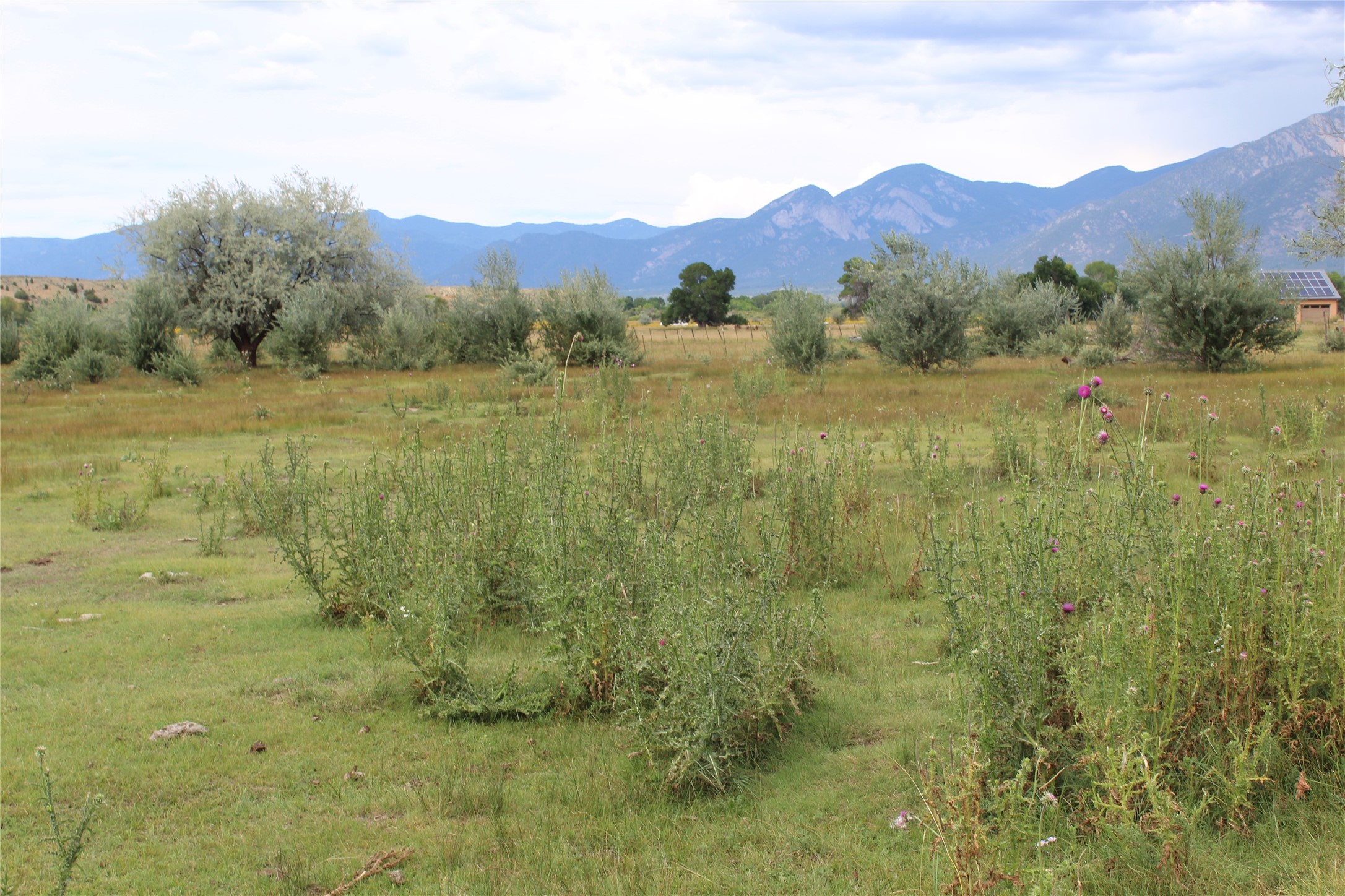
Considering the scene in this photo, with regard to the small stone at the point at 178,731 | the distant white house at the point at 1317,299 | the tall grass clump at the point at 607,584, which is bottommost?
the small stone at the point at 178,731

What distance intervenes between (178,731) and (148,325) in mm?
28123

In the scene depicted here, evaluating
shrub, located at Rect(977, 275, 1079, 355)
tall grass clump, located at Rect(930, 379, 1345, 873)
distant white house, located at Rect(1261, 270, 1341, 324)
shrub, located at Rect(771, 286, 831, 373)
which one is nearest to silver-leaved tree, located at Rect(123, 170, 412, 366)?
shrub, located at Rect(771, 286, 831, 373)

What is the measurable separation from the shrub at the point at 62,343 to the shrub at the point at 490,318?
11.0 meters

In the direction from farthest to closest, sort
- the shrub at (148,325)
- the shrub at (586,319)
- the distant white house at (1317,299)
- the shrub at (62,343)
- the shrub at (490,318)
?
1. the distant white house at (1317,299)
2. the shrub at (490,318)
3. the shrub at (586,319)
4. the shrub at (148,325)
5. the shrub at (62,343)

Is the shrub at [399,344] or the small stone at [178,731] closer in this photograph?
the small stone at [178,731]

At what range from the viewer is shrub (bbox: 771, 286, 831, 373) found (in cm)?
2459

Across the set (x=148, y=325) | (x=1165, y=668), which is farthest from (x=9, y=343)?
(x=1165, y=668)

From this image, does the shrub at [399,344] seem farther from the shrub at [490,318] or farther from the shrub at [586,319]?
the shrub at [586,319]

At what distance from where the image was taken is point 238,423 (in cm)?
1638

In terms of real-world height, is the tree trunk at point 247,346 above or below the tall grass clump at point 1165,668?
above

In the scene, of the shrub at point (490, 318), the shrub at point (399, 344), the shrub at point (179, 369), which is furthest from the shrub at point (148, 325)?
the shrub at point (490, 318)

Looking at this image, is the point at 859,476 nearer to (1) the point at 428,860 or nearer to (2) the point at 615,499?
(2) the point at 615,499

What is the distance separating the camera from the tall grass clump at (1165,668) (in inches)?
118

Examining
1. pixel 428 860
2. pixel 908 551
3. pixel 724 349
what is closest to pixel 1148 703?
pixel 428 860
